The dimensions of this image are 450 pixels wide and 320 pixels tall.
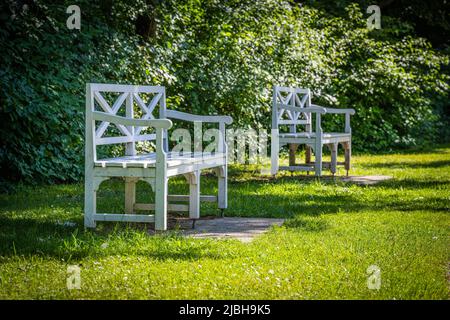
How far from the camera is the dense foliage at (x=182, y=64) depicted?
9.15 m

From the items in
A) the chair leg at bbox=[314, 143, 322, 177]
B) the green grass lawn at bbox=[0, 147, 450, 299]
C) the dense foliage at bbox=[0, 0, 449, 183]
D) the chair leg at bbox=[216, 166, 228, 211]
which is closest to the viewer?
the green grass lawn at bbox=[0, 147, 450, 299]

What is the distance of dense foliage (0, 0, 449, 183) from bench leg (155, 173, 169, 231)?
135 inches

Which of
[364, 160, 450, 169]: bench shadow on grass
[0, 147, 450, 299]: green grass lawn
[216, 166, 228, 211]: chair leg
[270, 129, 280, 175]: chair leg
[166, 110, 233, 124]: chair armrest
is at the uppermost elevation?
[166, 110, 233, 124]: chair armrest

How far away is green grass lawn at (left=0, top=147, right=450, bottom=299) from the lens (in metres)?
4.23

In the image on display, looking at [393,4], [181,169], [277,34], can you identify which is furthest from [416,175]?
[393,4]

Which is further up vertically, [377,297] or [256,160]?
[256,160]

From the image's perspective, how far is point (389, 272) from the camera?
467 centimetres

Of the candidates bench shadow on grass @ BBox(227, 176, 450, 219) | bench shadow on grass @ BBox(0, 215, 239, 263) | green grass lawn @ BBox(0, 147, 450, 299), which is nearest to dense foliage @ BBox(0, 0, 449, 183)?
green grass lawn @ BBox(0, 147, 450, 299)

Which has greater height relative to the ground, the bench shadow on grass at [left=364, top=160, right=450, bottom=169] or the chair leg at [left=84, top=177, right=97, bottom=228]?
the bench shadow on grass at [left=364, top=160, right=450, bottom=169]

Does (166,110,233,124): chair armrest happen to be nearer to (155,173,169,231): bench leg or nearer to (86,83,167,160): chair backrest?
(86,83,167,160): chair backrest

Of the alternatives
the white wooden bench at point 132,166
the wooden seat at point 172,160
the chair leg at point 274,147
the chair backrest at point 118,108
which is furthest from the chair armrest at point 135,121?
the chair leg at point 274,147

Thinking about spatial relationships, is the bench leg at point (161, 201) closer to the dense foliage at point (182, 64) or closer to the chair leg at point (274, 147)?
the dense foliage at point (182, 64)

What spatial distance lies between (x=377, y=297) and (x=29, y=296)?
6.14 ft

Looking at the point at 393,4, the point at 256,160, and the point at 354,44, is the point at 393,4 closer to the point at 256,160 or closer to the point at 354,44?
the point at 354,44
